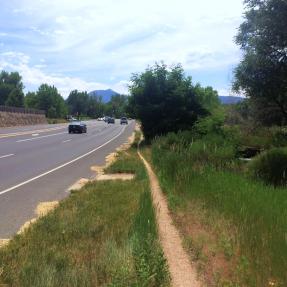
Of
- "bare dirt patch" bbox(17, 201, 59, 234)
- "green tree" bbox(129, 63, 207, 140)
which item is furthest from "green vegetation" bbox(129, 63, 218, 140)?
"bare dirt patch" bbox(17, 201, 59, 234)

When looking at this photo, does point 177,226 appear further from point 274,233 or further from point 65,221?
point 274,233

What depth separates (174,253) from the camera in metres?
8.09

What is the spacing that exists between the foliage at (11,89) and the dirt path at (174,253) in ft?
450

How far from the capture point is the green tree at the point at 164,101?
37.5 metres

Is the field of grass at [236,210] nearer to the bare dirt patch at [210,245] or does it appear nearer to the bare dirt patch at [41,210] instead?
the bare dirt patch at [210,245]

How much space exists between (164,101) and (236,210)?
28721mm

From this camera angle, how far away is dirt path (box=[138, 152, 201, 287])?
267 inches

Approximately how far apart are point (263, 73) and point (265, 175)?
8833 millimetres

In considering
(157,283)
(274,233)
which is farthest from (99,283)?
(274,233)

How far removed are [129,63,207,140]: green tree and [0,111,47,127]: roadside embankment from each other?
37291 mm

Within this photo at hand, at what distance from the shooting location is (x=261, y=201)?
9.77 meters

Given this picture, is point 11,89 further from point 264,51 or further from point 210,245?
point 210,245

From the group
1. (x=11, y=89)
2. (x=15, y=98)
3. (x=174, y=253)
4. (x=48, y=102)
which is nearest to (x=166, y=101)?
(x=174, y=253)

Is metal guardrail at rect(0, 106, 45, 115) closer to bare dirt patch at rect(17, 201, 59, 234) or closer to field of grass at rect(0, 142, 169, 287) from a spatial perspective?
bare dirt patch at rect(17, 201, 59, 234)
